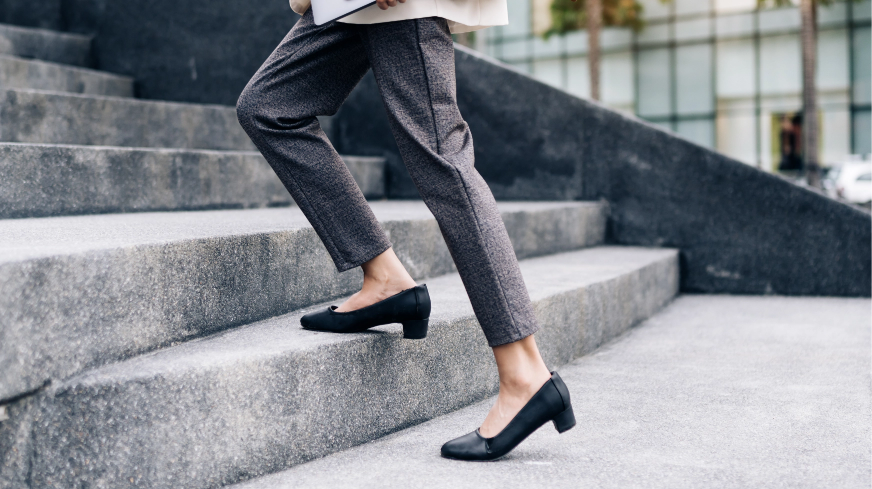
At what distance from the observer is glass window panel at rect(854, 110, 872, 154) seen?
21.3 m

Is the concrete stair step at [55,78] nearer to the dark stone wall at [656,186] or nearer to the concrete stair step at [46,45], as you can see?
the concrete stair step at [46,45]

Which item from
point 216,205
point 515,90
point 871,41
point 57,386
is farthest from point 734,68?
point 57,386

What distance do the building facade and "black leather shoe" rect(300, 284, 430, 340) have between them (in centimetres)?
1951

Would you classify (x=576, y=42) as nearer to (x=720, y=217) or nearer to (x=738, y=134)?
(x=738, y=134)

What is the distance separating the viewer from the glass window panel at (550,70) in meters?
26.0

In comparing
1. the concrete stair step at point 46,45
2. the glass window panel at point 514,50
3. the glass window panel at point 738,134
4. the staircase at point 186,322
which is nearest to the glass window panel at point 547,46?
the glass window panel at point 514,50

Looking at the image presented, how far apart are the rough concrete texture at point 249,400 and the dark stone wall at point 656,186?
7.66ft

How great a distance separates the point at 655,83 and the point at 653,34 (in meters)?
1.60

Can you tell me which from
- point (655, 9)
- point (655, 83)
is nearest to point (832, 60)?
point (655, 83)

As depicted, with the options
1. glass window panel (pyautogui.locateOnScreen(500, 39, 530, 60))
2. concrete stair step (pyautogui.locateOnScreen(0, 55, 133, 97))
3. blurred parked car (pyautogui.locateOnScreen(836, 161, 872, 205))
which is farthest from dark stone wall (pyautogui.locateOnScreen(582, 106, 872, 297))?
glass window panel (pyautogui.locateOnScreen(500, 39, 530, 60))

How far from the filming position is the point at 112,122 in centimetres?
355

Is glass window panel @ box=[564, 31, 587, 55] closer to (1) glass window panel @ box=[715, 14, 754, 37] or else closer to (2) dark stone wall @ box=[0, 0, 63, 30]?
(1) glass window panel @ box=[715, 14, 754, 37]

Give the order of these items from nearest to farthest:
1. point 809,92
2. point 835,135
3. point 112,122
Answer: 1. point 112,122
2. point 809,92
3. point 835,135

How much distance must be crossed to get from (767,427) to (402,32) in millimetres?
1510
